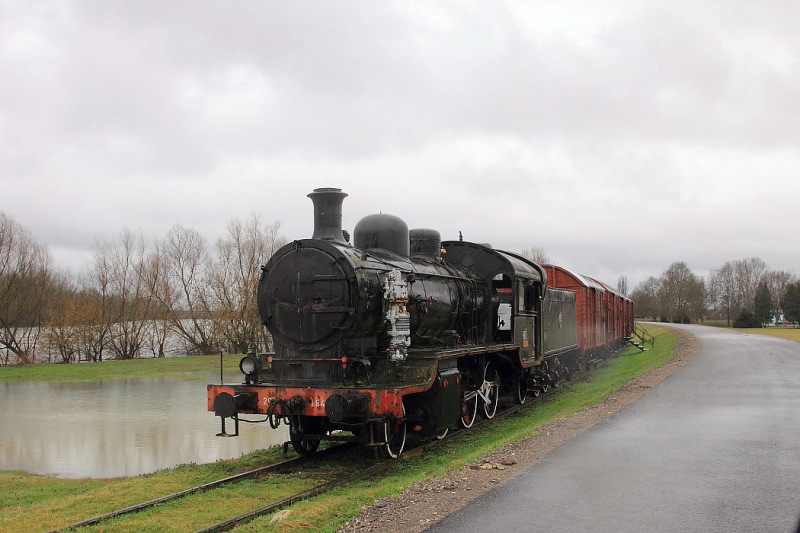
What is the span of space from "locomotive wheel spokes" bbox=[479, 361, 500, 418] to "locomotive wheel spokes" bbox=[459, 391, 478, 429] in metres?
0.21

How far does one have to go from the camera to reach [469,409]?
1205 centimetres

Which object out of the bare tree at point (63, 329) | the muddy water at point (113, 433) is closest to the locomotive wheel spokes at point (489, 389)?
the muddy water at point (113, 433)

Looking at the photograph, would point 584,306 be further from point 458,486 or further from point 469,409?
point 458,486

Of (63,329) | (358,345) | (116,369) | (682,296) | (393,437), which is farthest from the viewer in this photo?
(682,296)

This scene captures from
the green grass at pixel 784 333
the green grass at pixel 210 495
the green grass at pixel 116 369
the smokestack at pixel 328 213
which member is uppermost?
the smokestack at pixel 328 213

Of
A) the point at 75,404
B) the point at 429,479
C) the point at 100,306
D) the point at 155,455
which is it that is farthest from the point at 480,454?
the point at 100,306

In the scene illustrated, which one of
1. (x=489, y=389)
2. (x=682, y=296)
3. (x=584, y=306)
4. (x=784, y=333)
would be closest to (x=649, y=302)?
(x=682, y=296)

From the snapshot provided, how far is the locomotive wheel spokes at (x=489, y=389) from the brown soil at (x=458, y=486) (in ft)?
5.56

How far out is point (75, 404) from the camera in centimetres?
2088

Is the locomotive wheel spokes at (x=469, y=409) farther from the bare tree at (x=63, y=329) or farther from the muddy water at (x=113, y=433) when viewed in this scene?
the bare tree at (x=63, y=329)

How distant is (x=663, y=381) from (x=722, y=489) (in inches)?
353

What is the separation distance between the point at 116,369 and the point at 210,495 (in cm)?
2769

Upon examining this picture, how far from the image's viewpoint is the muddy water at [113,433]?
40.9 feet

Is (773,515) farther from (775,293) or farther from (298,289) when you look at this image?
(775,293)
